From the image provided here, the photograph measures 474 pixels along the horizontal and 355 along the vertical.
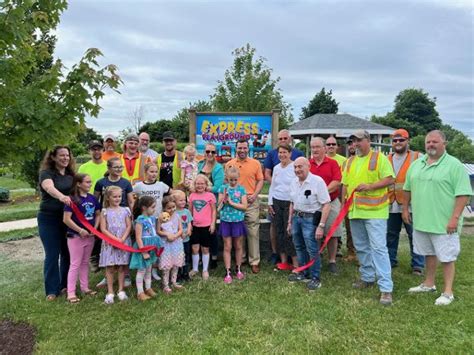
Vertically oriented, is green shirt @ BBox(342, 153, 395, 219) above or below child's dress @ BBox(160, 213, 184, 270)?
above

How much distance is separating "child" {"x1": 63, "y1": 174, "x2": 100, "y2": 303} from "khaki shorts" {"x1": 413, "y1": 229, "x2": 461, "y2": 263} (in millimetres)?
4176

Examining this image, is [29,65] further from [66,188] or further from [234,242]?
[234,242]

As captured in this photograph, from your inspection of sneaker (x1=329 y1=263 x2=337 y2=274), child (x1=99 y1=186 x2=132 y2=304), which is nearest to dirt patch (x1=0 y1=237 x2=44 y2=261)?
child (x1=99 y1=186 x2=132 y2=304)

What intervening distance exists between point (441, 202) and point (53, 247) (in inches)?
190

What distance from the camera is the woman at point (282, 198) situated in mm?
5539

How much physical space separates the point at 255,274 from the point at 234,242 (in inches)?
23.3

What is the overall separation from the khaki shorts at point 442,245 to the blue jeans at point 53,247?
4.63m

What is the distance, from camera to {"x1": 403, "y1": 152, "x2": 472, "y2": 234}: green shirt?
4.36 metres

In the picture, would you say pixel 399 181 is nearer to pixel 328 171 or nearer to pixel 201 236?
pixel 328 171

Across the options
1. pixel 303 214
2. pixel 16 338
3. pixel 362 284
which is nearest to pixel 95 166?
pixel 16 338

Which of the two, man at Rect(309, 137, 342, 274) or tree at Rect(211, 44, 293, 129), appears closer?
man at Rect(309, 137, 342, 274)

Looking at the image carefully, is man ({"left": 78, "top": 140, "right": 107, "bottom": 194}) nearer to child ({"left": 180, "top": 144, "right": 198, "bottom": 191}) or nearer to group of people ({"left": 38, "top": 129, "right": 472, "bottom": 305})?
group of people ({"left": 38, "top": 129, "right": 472, "bottom": 305})

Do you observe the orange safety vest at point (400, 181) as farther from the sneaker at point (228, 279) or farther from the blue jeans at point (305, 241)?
the sneaker at point (228, 279)

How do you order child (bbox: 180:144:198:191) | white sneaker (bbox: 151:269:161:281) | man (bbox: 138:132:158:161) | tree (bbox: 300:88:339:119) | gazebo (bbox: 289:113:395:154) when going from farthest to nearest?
tree (bbox: 300:88:339:119) → gazebo (bbox: 289:113:395:154) → man (bbox: 138:132:158:161) → child (bbox: 180:144:198:191) → white sneaker (bbox: 151:269:161:281)
